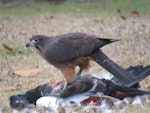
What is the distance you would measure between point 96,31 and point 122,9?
394 cm

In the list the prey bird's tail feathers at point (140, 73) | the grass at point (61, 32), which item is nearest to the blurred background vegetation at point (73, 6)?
the grass at point (61, 32)

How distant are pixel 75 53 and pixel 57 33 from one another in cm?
484

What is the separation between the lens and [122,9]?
567 inches

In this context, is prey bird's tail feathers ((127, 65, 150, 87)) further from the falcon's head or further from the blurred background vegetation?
the blurred background vegetation

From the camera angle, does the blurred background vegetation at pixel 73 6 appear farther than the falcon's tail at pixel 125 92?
Yes

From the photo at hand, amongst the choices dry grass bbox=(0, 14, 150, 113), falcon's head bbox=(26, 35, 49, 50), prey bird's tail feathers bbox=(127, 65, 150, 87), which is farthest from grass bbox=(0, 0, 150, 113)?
falcon's head bbox=(26, 35, 49, 50)

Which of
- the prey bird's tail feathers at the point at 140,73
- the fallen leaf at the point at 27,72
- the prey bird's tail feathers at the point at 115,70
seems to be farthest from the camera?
the fallen leaf at the point at 27,72

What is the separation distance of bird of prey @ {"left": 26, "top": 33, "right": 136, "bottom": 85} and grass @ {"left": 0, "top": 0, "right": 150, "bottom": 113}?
1.85ft

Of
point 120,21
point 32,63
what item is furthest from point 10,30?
point 32,63

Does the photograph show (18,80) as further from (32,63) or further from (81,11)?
(81,11)

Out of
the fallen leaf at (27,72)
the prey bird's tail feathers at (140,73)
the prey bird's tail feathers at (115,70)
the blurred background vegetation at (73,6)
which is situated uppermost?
the prey bird's tail feathers at (115,70)

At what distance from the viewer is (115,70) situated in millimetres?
5707

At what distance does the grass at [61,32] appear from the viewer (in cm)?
707

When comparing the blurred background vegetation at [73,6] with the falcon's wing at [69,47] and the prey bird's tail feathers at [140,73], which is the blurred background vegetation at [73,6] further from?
the falcon's wing at [69,47]
